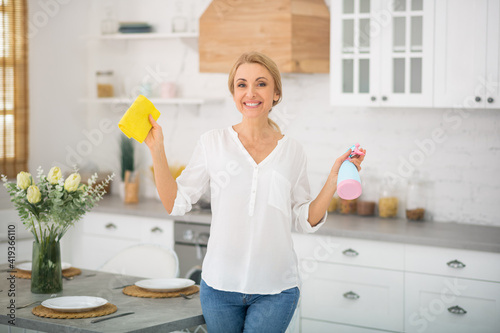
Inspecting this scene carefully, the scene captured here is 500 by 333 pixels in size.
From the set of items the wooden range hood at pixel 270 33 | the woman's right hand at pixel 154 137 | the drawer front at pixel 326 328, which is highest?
the wooden range hood at pixel 270 33

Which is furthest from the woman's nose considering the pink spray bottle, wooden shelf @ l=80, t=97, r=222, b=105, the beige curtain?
the beige curtain

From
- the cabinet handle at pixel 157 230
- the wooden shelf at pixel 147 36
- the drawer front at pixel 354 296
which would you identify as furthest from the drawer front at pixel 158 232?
the wooden shelf at pixel 147 36

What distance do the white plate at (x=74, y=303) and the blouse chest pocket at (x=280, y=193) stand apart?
0.73 meters

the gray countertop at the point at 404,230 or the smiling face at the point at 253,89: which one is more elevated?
the smiling face at the point at 253,89

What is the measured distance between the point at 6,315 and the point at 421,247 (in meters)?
2.09

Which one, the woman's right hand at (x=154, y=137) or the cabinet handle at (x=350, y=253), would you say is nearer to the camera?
the woman's right hand at (x=154, y=137)

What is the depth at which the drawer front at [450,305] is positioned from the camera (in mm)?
3299

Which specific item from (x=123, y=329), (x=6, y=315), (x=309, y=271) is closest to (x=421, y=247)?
(x=309, y=271)

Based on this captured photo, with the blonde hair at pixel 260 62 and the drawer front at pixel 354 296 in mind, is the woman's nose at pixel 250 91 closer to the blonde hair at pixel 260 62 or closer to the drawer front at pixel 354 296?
the blonde hair at pixel 260 62

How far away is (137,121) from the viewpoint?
88.3 inches

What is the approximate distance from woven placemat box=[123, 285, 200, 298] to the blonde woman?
343 millimetres

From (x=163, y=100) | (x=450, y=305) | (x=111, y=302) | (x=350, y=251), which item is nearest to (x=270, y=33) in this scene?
(x=163, y=100)

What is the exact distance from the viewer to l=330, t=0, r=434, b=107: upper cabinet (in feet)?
12.0

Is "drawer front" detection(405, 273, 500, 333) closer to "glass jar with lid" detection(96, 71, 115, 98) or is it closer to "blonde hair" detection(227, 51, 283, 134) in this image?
"blonde hair" detection(227, 51, 283, 134)
